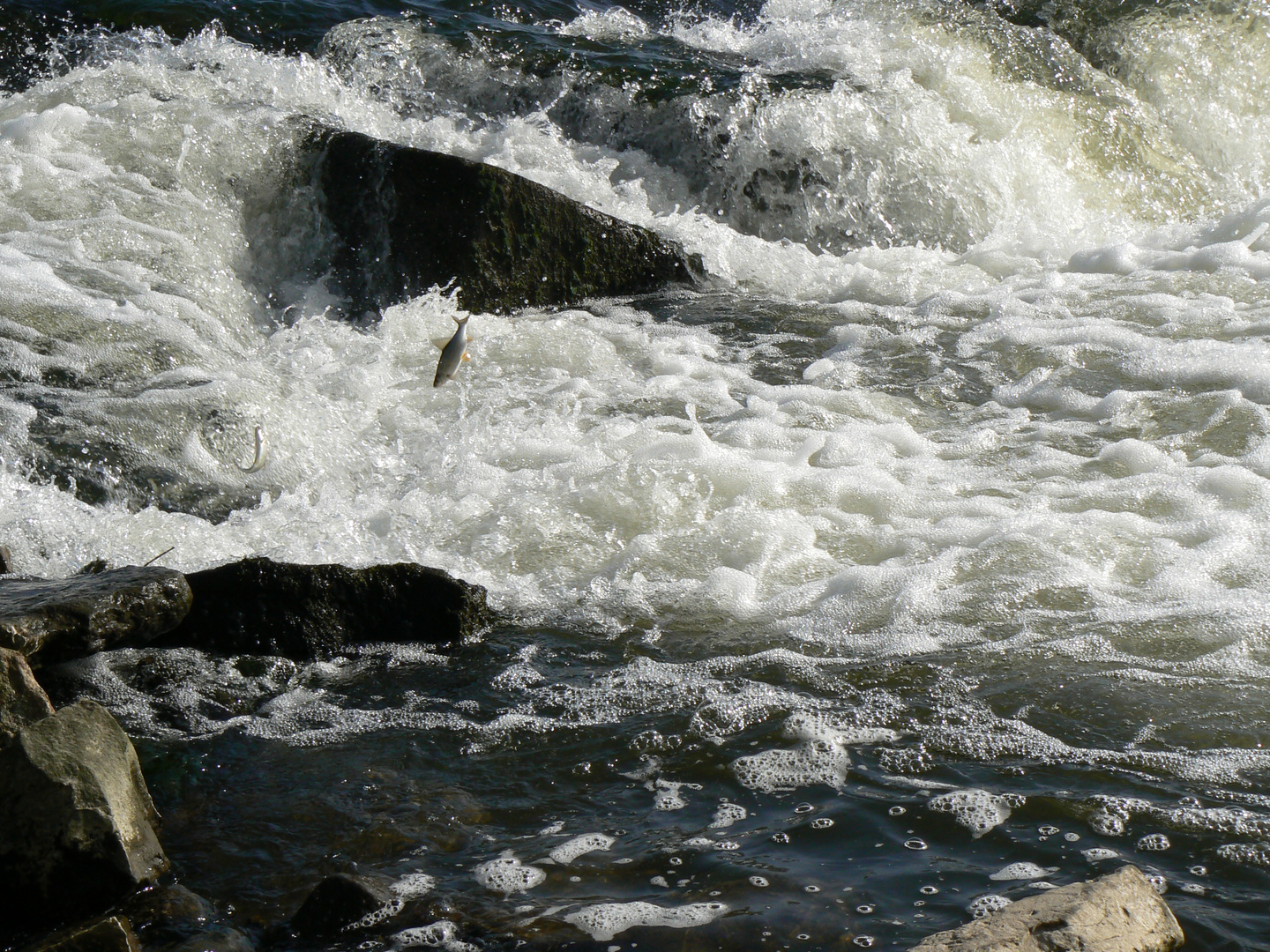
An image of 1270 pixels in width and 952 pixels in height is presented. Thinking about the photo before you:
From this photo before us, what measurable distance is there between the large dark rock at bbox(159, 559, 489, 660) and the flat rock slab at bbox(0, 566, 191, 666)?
0.15 meters

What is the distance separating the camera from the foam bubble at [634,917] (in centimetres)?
233

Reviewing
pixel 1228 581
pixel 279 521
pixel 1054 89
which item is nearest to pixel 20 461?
pixel 279 521

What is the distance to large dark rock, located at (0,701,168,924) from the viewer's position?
2355 mm

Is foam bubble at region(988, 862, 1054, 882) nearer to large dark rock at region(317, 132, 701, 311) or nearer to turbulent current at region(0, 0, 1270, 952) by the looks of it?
turbulent current at region(0, 0, 1270, 952)

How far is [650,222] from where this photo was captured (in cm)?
829

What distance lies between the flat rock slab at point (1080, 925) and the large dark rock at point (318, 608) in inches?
81.8

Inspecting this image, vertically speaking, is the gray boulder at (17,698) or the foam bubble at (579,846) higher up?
the gray boulder at (17,698)

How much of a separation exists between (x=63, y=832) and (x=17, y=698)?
1.73ft

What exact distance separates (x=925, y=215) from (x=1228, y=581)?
559 centimetres

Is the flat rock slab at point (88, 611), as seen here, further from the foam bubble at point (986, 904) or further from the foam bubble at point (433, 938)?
the foam bubble at point (986, 904)

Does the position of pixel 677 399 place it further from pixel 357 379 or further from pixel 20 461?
pixel 20 461

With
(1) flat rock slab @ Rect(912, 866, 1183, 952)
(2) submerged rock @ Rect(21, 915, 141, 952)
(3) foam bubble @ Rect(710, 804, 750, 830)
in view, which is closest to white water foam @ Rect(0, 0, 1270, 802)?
(3) foam bubble @ Rect(710, 804, 750, 830)

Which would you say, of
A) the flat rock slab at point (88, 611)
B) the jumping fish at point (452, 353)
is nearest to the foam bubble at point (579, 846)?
the flat rock slab at point (88, 611)

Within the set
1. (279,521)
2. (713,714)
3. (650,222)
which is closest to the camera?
(713,714)
